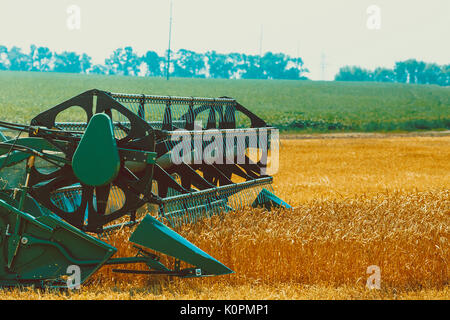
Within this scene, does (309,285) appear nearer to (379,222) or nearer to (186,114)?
(379,222)

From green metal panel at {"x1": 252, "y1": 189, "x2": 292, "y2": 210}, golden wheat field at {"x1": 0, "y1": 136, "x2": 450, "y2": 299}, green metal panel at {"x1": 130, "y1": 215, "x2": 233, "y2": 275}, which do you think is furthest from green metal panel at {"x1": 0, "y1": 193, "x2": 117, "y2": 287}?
green metal panel at {"x1": 252, "y1": 189, "x2": 292, "y2": 210}

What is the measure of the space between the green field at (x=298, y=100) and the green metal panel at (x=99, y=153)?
113 ft

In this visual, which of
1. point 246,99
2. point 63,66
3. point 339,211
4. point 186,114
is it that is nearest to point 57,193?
point 186,114

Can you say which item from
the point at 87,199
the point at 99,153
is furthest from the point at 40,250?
the point at 99,153

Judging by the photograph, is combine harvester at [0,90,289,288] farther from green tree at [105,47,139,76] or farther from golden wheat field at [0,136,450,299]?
green tree at [105,47,139,76]

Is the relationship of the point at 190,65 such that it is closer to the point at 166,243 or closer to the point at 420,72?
the point at 420,72

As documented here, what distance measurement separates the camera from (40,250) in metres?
5.11

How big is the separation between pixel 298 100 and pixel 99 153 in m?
55.4

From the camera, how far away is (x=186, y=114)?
26.0 ft

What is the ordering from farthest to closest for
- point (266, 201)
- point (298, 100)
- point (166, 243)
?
1. point (298, 100)
2. point (266, 201)
3. point (166, 243)

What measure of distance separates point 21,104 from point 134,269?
44839 millimetres

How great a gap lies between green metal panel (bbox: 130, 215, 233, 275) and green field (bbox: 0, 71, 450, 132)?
34949 millimetres

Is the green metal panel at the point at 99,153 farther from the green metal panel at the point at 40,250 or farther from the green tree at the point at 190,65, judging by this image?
the green tree at the point at 190,65

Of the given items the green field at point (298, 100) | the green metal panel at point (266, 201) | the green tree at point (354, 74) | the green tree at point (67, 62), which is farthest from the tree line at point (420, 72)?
the green metal panel at point (266, 201)
